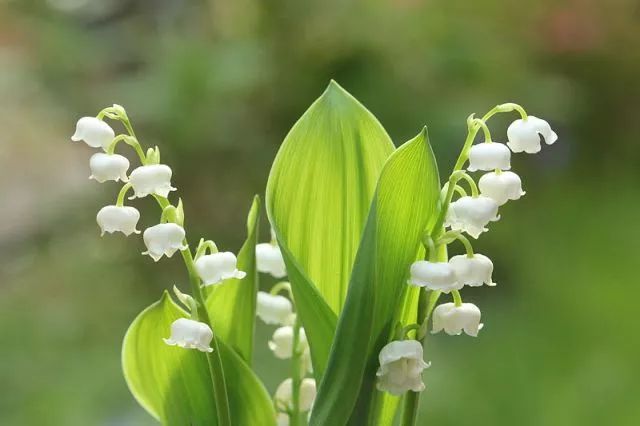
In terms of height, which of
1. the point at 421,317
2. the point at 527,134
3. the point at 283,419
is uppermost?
the point at 527,134

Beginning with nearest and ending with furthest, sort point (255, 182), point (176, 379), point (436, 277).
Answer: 1. point (436, 277)
2. point (176, 379)
3. point (255, 182)

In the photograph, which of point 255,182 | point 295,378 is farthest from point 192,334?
point 255,182

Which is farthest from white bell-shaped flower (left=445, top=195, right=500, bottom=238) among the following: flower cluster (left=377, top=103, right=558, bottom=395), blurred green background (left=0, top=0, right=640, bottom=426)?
blurred green background (left=0, top=0, right=640, bottom=426)

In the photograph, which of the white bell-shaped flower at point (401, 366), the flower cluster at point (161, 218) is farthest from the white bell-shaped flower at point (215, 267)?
the white bell-shaped flower at point (401, 366)

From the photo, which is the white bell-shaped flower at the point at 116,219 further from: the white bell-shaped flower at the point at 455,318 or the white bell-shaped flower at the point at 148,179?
the white bell-shaped flower at the point at 455,318

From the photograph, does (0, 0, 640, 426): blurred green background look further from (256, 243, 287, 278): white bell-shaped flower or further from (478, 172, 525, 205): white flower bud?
(478, 172, 525, 205): white flower bud

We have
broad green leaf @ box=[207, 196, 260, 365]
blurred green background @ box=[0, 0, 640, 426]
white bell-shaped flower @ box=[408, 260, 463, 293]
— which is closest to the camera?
white bell-shaped flower @ box=[408, 260, 463, 293]

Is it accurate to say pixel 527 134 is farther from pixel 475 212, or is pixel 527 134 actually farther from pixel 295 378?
pixel 295 378

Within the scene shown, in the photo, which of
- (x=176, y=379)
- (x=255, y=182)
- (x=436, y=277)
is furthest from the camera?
(x=255, y=182)
